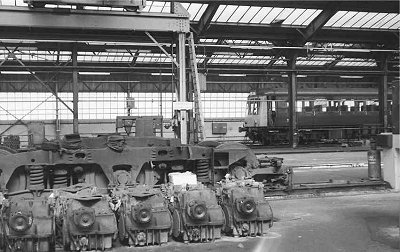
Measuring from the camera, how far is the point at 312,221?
7609mm

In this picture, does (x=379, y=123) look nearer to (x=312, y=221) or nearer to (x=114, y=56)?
(x=114, y=56)

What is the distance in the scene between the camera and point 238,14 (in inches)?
805

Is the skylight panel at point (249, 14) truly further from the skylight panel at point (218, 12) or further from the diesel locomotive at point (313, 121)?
the diesel locomotive at point (313, 121)

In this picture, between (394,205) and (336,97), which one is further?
(336,97)

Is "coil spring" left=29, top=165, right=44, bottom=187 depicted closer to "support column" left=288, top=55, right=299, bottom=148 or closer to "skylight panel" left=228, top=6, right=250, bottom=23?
"skylight panel" left=228, top=6, right=250, bottom=23

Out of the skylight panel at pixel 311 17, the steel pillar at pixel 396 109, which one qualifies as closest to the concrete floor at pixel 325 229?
the steel pillar at pixel 396 109

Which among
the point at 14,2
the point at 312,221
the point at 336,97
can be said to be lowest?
the point at 312,221

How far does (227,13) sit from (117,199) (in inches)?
604

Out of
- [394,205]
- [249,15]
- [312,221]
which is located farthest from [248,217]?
[249,15]

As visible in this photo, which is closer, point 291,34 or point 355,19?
point 355,19

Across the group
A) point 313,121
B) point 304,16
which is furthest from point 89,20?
point 313,121

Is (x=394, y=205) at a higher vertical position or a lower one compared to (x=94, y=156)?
lower

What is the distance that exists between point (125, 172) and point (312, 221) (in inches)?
148

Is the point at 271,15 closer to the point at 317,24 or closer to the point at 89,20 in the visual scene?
the point at 317,24
